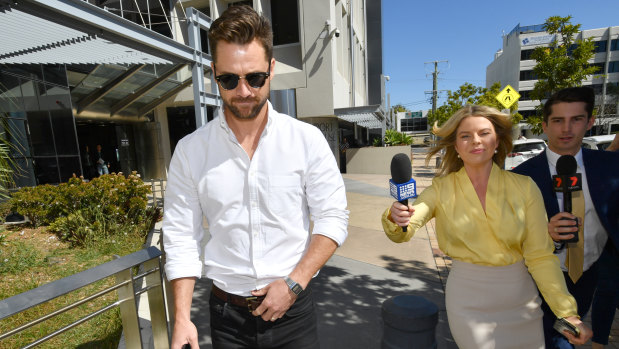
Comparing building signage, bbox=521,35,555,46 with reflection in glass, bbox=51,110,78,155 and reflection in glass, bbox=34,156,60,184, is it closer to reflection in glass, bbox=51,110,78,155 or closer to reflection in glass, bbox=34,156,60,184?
reflection in glass, bbox=51,110,78,155

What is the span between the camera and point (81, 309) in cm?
410

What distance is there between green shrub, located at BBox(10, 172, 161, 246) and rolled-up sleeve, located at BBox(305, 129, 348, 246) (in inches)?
222

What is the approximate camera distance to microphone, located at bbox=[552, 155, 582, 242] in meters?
1.77

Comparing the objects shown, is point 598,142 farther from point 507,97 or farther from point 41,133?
point 41,133

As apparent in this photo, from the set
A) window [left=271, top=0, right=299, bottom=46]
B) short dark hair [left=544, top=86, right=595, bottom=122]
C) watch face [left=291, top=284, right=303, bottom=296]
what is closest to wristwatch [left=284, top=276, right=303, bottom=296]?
watch face [left=291, top=284, right=303, bottom=296]

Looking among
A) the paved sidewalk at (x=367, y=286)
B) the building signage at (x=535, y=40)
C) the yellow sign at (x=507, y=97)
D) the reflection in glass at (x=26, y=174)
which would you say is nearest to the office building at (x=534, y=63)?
the building signage at (x=535, y=40)

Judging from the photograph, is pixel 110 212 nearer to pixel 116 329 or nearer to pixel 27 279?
pixel 27 279

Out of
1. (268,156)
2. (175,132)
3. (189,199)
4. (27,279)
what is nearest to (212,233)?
(189,199)

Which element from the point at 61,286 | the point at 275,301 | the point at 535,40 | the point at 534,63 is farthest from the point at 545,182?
the point at 535,40

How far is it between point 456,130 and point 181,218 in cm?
167

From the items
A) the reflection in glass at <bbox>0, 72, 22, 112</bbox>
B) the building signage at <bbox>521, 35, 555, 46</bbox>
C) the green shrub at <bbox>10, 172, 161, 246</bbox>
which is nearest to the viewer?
the green shrub at <bbox>10, 172, 161, 246</bbox>

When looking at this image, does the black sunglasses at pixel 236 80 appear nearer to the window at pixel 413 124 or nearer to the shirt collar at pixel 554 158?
the shirt collar at pixel 554 158

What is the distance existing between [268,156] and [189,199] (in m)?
0.43

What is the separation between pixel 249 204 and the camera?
157 centimetres
